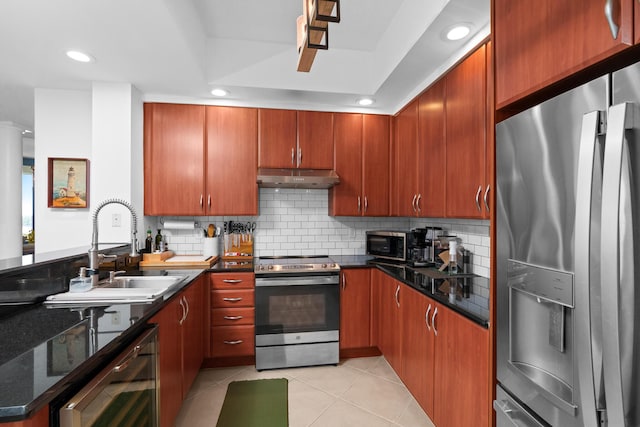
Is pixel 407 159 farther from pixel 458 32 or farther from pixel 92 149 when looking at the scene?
pixel 92 149

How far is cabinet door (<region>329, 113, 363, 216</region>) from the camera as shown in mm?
3246

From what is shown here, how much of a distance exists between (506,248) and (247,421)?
1.94 m

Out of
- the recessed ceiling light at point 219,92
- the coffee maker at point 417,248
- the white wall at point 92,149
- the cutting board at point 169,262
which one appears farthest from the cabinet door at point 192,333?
the coffee maker at point 417,248

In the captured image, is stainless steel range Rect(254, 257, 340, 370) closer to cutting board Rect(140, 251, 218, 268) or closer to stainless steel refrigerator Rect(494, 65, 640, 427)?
cutting board Rect(140, 251, 218, 268)

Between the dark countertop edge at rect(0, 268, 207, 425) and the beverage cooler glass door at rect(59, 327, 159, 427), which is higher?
the dark countertop edge at rect(0, 268, 207, 425)

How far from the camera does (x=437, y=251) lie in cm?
271

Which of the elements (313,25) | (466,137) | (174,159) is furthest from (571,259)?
(174,159)

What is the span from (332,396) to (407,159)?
2.07 meters

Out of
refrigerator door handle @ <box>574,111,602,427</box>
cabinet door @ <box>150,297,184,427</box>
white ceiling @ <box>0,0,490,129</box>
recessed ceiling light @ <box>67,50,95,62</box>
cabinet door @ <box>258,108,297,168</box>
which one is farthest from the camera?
cabinet door @ <box>258,108,297,168</box>

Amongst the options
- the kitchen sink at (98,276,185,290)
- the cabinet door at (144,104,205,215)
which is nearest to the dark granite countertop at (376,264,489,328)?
the kitchen sink at (98,276,185,290)

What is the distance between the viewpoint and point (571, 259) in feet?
3.19

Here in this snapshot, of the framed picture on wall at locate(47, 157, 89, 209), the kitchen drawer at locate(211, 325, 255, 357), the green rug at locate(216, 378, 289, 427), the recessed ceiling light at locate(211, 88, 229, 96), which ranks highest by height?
the recessed ceiling light at locate(211, 88, 229, 96)

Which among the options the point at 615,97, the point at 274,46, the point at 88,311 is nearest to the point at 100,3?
the point at 274,46

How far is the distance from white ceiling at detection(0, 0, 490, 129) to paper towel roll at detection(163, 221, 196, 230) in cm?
117
